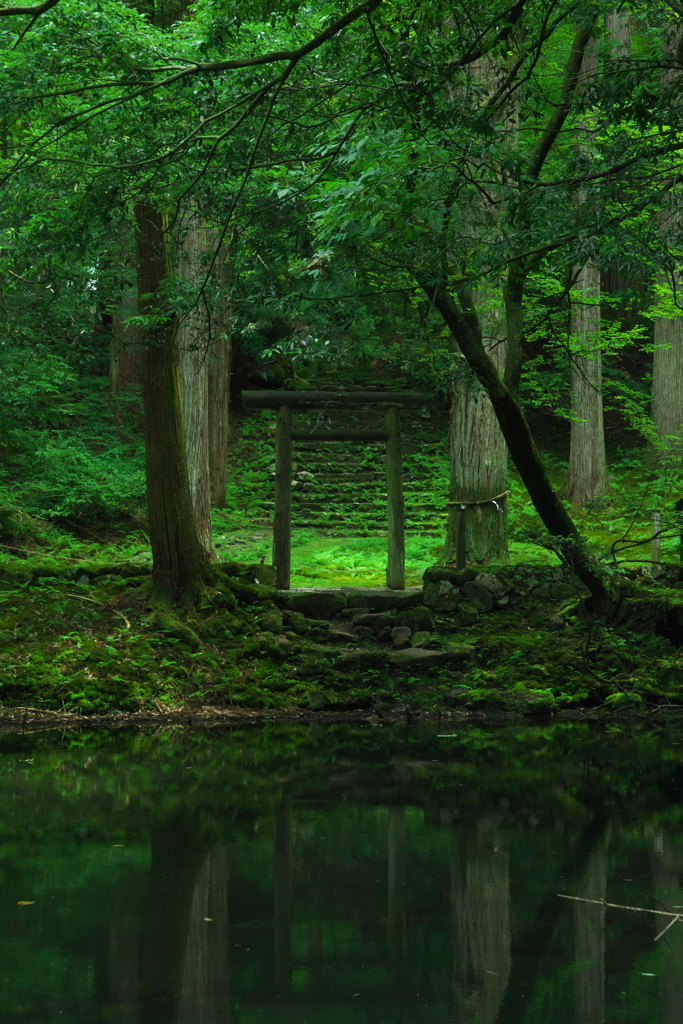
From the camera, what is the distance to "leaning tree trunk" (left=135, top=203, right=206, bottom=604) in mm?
10078

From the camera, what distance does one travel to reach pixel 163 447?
401 inches

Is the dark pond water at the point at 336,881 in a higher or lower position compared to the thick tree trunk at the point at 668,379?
lower

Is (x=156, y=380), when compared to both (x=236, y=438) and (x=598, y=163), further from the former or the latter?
(x=236, y=438)

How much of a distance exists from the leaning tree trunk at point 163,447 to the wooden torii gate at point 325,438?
107 cm

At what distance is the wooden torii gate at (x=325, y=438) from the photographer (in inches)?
437

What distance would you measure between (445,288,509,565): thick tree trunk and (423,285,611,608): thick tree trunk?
1689 millimetres

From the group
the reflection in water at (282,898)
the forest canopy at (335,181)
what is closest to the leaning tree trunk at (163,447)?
the forest canopy at (335,181)

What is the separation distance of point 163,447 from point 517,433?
3559mm

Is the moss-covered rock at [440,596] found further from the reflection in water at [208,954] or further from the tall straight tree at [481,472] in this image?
the reflection in water at [208,954]

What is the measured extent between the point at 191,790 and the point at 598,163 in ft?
18.2

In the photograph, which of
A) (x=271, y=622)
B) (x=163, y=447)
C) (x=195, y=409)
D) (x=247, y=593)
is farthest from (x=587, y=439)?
(x=163, y=447)

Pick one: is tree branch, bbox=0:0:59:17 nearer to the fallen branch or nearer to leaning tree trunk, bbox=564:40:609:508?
the fallen branch

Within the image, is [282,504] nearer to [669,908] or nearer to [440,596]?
[440,596]

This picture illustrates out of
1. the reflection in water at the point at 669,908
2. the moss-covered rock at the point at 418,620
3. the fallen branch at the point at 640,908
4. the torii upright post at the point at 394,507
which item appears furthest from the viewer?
the torii upright post at the point at 394,507
